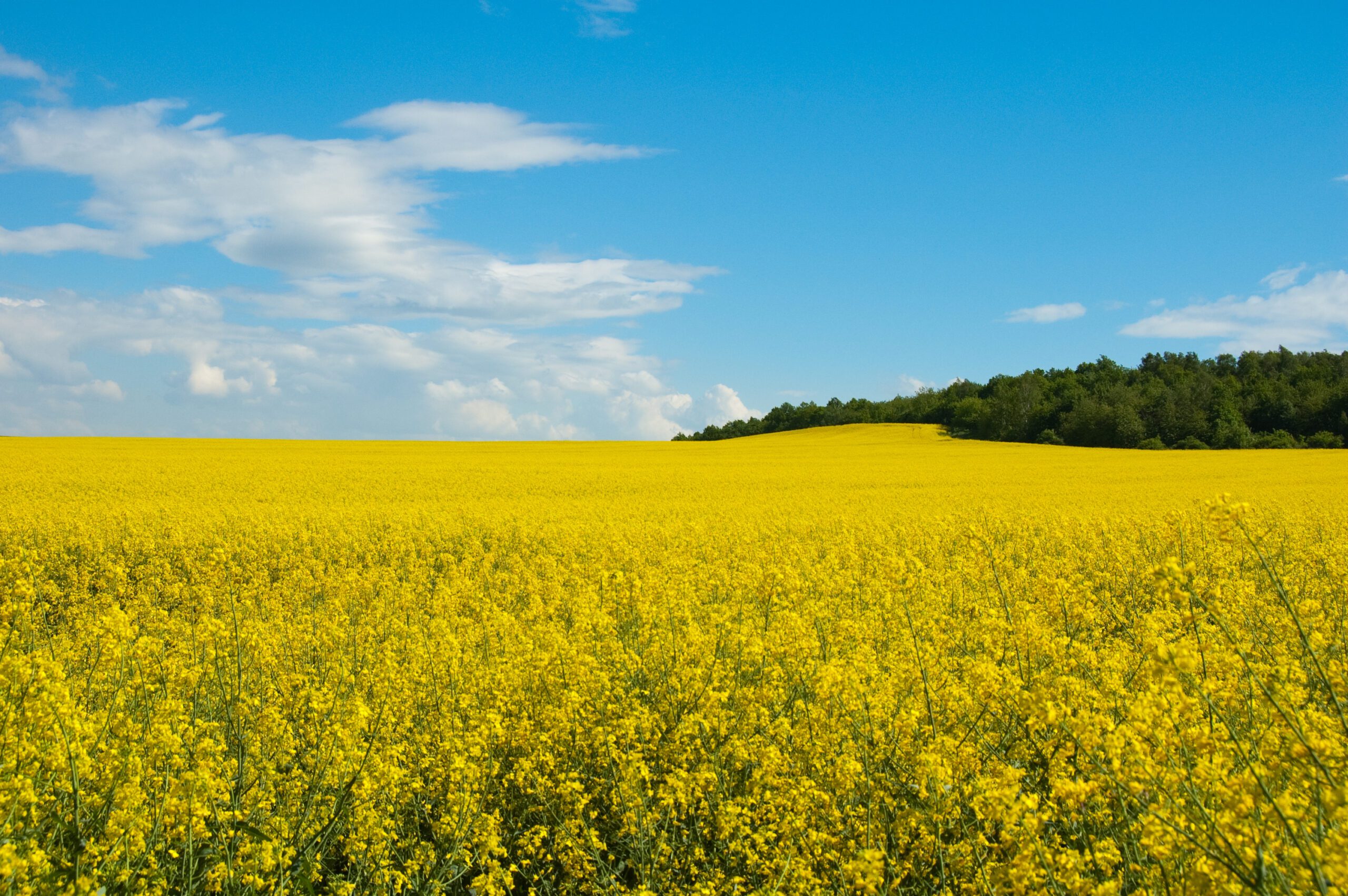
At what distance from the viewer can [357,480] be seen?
2280 centimetres

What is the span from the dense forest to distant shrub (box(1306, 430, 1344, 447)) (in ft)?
0.17

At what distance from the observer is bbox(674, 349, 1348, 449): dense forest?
5006 cm

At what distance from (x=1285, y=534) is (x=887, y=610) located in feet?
30.8

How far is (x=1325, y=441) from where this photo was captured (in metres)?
47.1

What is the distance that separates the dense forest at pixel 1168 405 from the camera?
164ft

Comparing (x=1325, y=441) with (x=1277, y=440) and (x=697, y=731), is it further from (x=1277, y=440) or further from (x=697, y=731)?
(x=697, y=731)

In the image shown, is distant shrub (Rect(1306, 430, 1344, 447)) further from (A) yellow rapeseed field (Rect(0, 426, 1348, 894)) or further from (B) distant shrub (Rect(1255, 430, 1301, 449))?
(A) yellow rapeseed field (Rect(0, 426, 1348, 894))

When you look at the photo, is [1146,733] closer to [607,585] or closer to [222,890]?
[222,890]

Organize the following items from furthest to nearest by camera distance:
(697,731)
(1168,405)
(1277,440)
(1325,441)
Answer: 1. (1168,405)
2. (1277,440)
3. (1325,441)
4. (697,731)

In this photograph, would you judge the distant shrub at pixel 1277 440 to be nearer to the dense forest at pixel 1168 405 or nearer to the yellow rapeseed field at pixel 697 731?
the dense forest at pixel 1168 405

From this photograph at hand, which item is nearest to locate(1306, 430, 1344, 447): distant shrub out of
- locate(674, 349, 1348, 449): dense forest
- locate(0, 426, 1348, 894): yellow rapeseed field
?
locate(674, 349, 1348, 449): dense forest

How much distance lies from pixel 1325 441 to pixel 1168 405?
841cm

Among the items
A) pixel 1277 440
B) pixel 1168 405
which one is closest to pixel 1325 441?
pixel 1277 440

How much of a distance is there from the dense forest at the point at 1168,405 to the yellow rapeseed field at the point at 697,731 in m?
48.7
